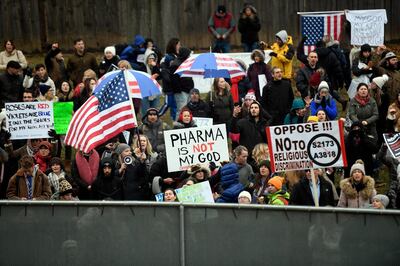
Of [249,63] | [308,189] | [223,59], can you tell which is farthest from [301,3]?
[308,189]

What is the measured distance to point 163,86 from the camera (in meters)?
25.5

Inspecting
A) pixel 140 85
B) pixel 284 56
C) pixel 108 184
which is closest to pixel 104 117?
pixel 108 184

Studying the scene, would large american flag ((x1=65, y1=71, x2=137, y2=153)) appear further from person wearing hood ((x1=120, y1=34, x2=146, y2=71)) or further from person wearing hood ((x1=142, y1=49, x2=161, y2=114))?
person wearing hood ((x1=120, y1=34, x2=146, y2=71))

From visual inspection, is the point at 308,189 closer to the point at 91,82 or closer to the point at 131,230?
the point at 131,230

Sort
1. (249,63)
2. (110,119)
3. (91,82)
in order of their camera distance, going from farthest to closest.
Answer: (249,63)
(91,82)
(110,119)

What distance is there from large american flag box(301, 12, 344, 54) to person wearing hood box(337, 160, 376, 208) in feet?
31.5

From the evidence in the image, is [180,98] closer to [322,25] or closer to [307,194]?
[322,25]

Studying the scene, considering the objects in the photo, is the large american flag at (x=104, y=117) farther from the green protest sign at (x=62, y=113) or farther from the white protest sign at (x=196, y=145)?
the green protest sign at (x=62, y=113)

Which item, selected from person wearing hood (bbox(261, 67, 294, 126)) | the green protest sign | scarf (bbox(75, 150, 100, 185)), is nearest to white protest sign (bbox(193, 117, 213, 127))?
person wearing hood (bbox(261, 67, 294, 126))

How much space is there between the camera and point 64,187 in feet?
64.3

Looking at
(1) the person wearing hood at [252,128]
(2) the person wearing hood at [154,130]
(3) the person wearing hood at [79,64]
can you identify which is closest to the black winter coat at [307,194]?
(1) the person wearing hood at [252,128]

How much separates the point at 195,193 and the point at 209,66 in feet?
18.5

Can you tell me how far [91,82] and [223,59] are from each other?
221cm

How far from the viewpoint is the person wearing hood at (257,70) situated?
24906 mm
